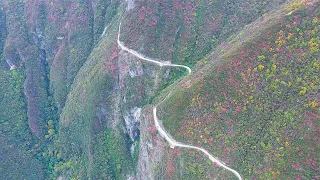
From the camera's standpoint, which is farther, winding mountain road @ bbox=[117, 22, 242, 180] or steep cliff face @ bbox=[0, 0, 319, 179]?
winding mountain road @ bbox=[117, 22, 242, 180]

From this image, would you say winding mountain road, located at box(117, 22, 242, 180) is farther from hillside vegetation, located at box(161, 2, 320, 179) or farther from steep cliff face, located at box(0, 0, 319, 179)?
hillside vegetation, located at box(161, 2, 320, 179)

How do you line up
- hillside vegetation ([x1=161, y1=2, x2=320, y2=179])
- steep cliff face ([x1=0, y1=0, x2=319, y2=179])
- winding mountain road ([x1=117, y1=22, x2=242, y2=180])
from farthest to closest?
winding mountain road ([x1=117, y1=22, x2=242, y2=180]) < steep cliff face ([x1=0, y1=0, x2=319, y2=179]) < hillside vegetation ([x1=161, y1=2, x2=320, y2=179])

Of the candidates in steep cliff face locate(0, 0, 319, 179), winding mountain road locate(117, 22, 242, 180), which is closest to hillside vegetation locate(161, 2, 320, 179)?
steep cliff face locate(0, 0, 319, 179)

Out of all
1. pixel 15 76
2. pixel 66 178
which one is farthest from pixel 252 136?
pixel 15 76

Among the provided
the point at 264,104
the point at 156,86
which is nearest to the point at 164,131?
the point at 156,86

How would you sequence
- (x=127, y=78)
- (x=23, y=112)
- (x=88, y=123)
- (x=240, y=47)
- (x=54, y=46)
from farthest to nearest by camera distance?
1. (x=54, y=46)
2. (x=23, y=112)
3. (x=88, y=123)
4. (x=127, y=78)
5. (x=240, y=47)

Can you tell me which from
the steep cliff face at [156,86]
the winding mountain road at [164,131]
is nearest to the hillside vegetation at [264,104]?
the steep cliff face at [156,86]

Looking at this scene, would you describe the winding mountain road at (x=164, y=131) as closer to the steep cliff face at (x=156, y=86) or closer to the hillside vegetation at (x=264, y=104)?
Result: the steep cliff face at (x=156, y=86)

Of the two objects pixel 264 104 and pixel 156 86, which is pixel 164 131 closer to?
pixel 156 86

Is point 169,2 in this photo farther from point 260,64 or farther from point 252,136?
point 252,136

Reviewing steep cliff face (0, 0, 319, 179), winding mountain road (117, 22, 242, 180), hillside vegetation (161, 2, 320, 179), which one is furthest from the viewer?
winding mountain road (117, 22, 242, 180)
